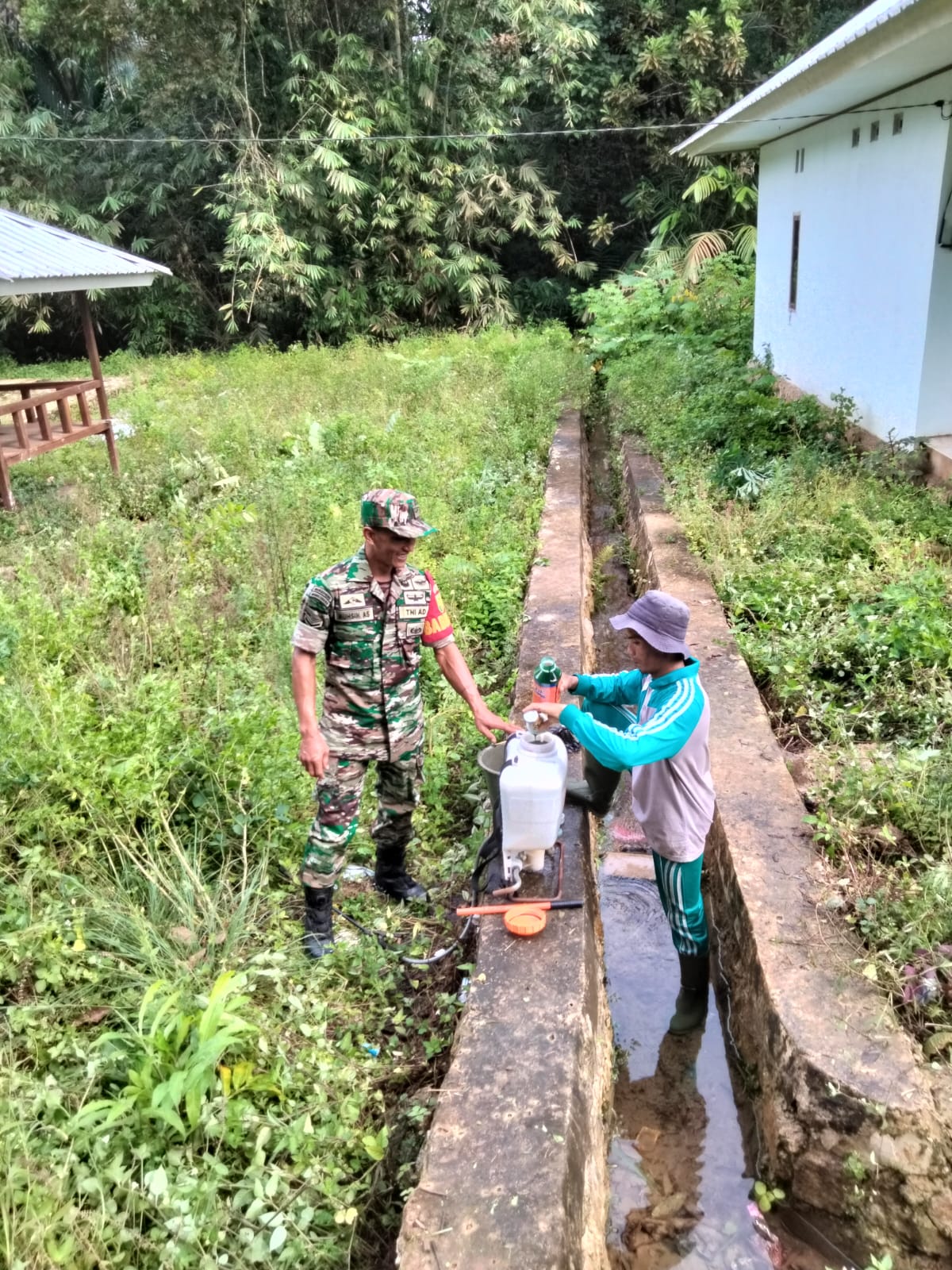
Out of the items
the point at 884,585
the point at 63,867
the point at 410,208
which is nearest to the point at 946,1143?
the point at 63,867

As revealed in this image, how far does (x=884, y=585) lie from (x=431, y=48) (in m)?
19.0

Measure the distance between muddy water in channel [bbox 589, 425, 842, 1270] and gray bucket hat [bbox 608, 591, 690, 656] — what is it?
165 cm

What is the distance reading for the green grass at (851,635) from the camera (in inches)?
122

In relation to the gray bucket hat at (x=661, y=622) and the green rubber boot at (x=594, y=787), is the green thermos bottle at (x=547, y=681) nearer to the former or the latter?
the gray bucket hat at (x=661, y=622)

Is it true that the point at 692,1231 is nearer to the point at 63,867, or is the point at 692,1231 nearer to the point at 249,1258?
the point at 249,1258

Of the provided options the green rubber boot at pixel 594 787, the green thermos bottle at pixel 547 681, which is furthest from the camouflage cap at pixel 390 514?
the green rubber boot at pixel 594 787

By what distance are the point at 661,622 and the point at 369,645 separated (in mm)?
1054

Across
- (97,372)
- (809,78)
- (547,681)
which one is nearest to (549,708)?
(547,681)

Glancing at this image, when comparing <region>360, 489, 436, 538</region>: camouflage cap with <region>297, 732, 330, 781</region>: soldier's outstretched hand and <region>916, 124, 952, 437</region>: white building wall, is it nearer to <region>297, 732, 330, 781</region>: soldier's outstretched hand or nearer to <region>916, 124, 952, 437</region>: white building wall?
<region>297, 732, 330, 781</region>: soldier's outstretched hand

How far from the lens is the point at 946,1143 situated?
8.21 feet

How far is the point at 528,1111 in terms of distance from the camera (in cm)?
251

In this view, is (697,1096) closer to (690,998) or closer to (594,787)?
(690,998)

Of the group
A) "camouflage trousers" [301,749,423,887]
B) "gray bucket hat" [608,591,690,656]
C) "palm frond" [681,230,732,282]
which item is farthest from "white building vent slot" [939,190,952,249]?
"palm frond" [681,230,732,282]

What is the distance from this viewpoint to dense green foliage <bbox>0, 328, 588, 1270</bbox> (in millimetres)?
2311
